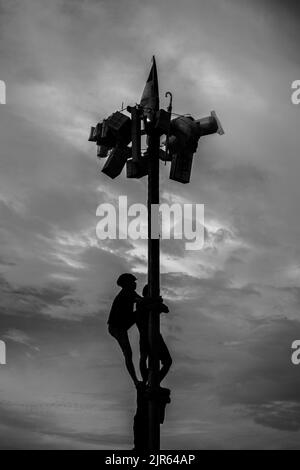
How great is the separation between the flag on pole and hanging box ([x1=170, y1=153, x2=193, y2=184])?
0.88 m

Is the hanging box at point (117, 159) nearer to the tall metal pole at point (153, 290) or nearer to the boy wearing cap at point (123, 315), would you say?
the tall metal pole at point (153, 290)

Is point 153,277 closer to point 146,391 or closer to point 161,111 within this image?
point 146,391

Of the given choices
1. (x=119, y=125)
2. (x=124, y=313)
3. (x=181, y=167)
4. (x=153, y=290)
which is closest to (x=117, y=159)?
(x=119, y=125)

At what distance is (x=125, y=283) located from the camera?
9.99 metres

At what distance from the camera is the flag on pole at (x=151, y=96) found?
10320 mm

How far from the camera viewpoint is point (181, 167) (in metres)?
→ 10.1

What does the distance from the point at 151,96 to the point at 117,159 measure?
1220 millimetres

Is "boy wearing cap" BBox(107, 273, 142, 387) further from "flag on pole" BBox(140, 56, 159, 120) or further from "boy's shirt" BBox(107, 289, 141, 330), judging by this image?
"flag on pole" BBox(140, 56, 159, 120)

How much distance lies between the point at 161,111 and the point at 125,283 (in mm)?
2852

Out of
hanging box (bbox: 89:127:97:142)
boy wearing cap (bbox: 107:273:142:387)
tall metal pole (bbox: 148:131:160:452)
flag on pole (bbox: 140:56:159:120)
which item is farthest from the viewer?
hanging box (bbox: 89:127:97:142)

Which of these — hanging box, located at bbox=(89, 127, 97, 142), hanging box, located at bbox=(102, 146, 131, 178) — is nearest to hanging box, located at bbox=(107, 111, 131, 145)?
hanging box, located at bbox=(102, 146, 131, 178)

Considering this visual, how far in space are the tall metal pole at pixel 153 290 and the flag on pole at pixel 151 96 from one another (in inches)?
17.5

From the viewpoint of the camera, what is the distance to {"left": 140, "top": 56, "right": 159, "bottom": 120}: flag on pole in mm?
10320
